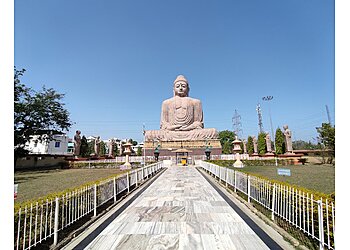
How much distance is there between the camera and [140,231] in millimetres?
3787

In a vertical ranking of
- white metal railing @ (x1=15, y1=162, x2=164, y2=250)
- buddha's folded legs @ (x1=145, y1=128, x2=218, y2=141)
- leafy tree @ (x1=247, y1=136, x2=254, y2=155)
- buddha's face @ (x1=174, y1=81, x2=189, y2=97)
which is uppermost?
buddha's face @ (x1=174, y1=81, x2=189, y2=97)

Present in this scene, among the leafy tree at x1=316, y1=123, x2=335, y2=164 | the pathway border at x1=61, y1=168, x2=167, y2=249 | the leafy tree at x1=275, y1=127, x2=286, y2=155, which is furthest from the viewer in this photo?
the leafy tree at x1=275, y1=127, x2=286, y2=155

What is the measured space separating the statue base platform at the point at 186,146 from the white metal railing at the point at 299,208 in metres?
22.6

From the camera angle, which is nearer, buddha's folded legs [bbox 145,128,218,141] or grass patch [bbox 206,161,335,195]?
grass patch [bbox 206,161,335,195]

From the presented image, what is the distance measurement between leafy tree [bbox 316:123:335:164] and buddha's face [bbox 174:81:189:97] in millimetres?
17338

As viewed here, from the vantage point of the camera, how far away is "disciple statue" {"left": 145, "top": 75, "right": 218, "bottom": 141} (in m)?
29.9

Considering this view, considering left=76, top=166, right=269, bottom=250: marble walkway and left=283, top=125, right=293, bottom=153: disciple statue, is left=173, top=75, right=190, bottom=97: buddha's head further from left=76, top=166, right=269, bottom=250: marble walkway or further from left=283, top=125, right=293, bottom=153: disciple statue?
left=76, top=166, right=269, bottom=250: marble walkway

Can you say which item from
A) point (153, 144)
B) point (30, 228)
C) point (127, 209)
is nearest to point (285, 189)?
point (127, 209)

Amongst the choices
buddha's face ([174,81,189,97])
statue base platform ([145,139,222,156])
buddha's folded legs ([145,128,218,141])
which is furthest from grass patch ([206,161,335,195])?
buddha's face ([174,81,189,97])

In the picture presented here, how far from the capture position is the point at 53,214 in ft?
11.6

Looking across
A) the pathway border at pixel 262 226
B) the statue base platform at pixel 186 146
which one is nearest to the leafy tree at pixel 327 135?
the statue base platform at pixel 186 146

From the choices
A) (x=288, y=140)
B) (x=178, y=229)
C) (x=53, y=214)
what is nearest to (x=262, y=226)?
(x=178, y=229)

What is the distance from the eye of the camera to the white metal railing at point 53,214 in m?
2.86
